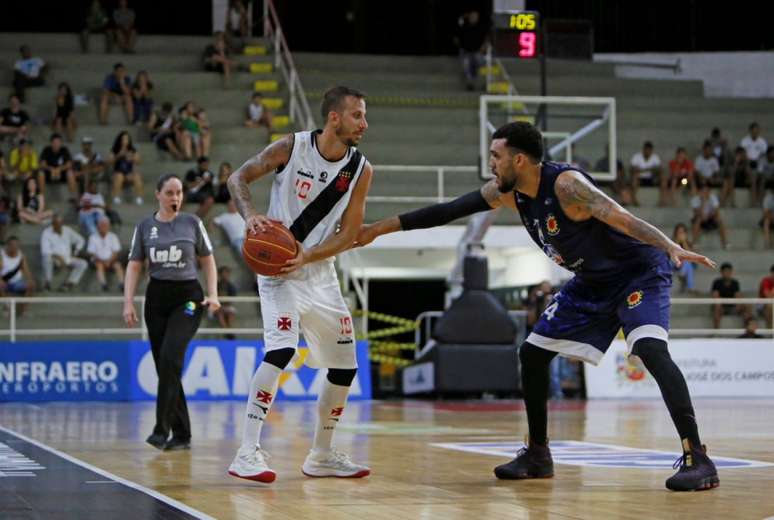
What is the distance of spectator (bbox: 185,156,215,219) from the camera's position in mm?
24406

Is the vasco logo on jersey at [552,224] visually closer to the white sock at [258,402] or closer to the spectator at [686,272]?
the white sock at [258,402]

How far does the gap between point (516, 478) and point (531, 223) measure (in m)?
1.51

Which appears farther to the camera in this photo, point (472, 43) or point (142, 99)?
point (472, 43)

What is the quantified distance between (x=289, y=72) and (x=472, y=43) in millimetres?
4155

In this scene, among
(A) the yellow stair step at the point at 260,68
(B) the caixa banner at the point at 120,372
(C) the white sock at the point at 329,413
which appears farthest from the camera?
(A) the yellow stair step at the point at 260,68

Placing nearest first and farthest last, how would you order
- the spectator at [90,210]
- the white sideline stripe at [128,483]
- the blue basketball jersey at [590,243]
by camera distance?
the white sideline stripe at [128,483] < the blue basketball jersey at [590,243] < the spectator at [90,210]

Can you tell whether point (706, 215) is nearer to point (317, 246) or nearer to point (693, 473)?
point (317, 246)

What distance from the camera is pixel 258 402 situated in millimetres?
7762

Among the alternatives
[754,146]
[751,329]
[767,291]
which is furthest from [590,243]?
[754,146]

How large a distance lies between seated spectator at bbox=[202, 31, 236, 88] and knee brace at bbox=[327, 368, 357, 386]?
21.3m

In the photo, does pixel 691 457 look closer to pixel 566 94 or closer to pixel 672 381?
pixel 672 381

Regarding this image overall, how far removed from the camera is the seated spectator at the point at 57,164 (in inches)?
979

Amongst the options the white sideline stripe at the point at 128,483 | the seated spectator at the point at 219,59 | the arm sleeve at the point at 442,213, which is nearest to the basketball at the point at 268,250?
the arm sleeve at the point at 442,213

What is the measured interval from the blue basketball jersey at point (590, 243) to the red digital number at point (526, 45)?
14223mm
